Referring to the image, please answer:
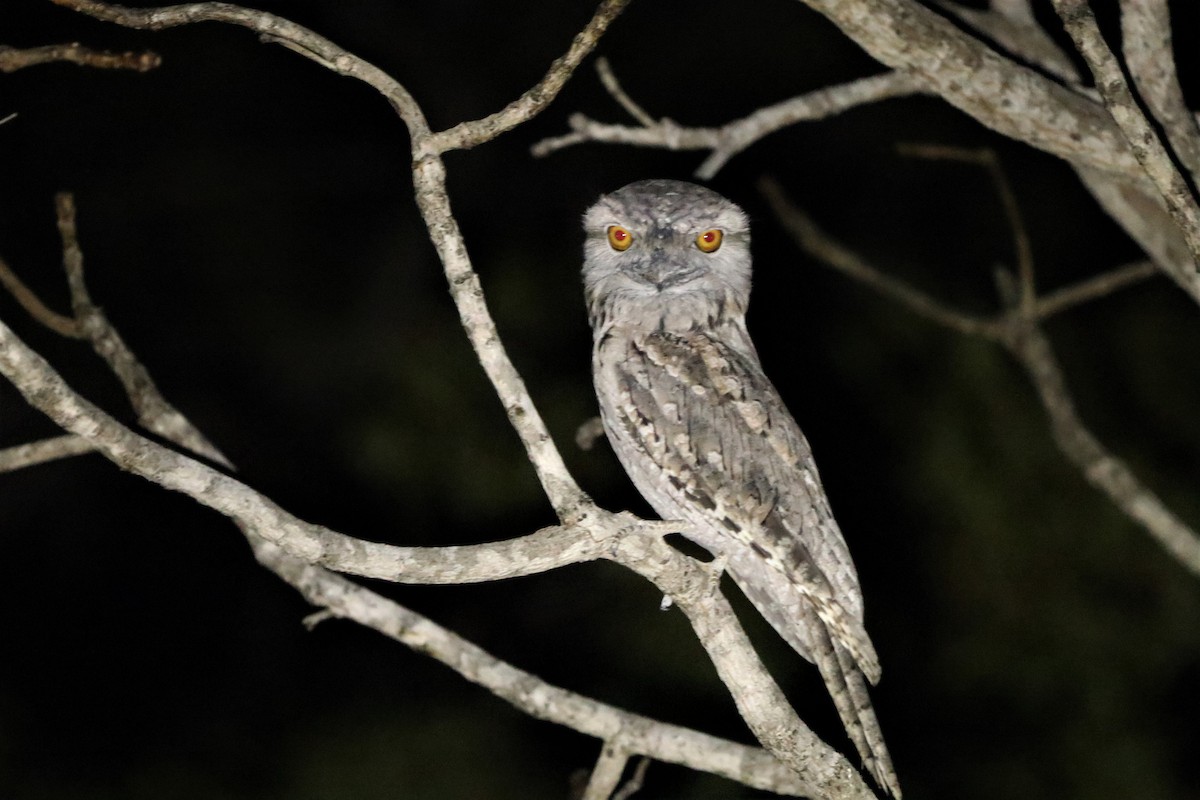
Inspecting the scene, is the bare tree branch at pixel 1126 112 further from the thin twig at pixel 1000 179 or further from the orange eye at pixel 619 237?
the thin twig at pixel 1000 179

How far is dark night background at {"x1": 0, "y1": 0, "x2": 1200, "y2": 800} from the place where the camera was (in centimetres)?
429

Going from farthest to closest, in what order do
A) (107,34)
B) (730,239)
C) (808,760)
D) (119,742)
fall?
(119,742) → (107,34) → (730,239) → (808,760)

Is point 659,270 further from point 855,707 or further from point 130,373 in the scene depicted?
point 130,373

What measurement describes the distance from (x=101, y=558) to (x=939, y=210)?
351 cm

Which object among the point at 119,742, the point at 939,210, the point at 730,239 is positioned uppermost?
the point at 939,210

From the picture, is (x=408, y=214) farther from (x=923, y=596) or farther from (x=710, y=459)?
(x=710, y=459)

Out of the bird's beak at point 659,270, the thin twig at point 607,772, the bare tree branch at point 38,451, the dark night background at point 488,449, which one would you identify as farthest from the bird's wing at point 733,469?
the dark night background at point 488,449

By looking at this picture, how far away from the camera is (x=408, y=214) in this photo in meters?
4.54

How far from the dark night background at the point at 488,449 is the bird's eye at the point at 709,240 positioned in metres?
1.99

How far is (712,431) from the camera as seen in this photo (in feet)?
6.63

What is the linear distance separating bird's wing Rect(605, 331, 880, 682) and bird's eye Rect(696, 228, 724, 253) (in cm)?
20

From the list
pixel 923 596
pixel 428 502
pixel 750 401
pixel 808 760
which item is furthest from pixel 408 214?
pixel 808 760

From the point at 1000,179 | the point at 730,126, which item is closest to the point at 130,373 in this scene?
the point at 730,126

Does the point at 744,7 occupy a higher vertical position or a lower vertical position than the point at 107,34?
higher
